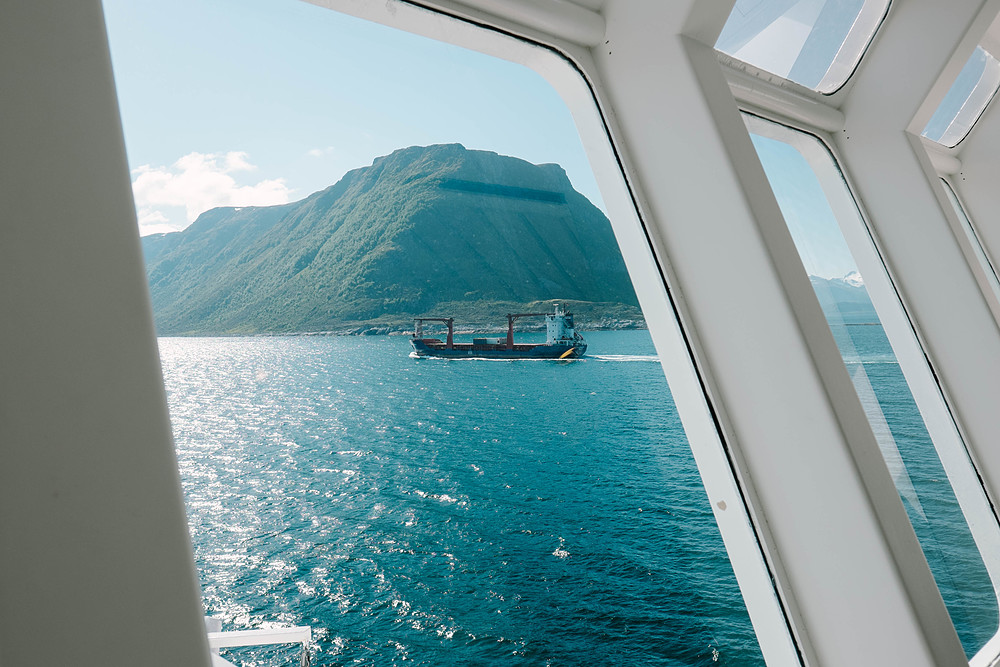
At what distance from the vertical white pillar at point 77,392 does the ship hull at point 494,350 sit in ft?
68.7

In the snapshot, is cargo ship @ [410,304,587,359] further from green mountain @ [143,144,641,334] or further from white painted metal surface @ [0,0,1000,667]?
white painted metal surface @ [0,0,1000,667]

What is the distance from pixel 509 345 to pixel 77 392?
69.5 feet

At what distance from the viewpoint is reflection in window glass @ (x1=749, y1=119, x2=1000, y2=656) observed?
1.24 meters

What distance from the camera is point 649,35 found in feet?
2.77

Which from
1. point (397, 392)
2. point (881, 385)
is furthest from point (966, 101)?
point (397, 392)

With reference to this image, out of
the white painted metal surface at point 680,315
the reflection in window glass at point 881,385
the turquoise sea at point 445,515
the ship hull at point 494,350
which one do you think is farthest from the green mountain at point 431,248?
the white painted metal surface at point 680,315

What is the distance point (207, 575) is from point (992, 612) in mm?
13956

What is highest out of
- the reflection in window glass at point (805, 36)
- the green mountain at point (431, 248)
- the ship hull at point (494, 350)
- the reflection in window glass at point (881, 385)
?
the green mountain at point (431, 248)

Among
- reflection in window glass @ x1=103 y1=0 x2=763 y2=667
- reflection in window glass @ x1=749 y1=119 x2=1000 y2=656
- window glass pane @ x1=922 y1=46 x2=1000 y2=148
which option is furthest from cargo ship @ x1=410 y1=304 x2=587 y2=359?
reflection in window glass @ x1=749 y1=119 x2=1000 y2=656

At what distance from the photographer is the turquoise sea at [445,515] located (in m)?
13.3

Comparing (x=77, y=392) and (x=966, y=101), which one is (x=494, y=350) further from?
(x=77, y=392)

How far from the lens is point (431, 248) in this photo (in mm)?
22781

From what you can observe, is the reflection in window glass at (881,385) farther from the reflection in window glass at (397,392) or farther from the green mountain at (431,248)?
the green mountain at (431,248)

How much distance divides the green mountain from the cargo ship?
1.02m
